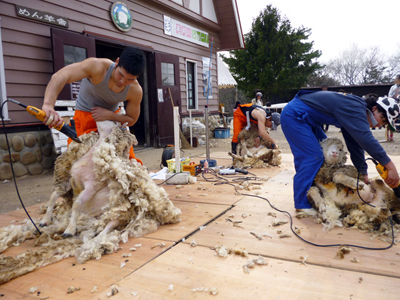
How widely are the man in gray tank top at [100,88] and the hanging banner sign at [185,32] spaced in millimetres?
6592

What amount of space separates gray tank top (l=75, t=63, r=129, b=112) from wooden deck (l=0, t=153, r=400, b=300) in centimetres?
135

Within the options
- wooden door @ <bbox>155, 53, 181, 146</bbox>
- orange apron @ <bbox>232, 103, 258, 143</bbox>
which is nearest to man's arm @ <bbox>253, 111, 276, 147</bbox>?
orange apron @ <bbox>232, 103, 258, 143</bbox>

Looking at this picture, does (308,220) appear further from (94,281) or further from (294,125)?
(94,281)

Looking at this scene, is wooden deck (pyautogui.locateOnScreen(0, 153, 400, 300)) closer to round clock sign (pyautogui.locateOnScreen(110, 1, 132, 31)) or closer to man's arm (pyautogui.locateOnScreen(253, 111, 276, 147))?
man's arm (pyautogui.locateOnScreen(253, 111, 276, 147))

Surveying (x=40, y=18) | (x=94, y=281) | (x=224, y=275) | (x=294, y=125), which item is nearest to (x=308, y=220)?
(x=294, y=125)

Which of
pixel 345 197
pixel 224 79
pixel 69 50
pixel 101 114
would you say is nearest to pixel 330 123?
pixel 345 197

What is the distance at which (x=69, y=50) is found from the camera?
223 inches

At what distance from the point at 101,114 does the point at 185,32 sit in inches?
312

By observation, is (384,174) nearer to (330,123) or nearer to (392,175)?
(392,175)

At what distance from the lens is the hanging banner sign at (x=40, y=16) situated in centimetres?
491

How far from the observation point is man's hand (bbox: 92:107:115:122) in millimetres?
2760

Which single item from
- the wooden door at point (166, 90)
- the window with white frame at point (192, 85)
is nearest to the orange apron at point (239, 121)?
the wooden door at point (166, 90)

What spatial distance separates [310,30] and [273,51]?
12.0 feet

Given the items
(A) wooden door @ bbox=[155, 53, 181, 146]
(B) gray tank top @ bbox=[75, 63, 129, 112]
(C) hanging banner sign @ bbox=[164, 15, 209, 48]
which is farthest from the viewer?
(C) hanging banner sign @ bbox=[164, 15, 209, 48]
